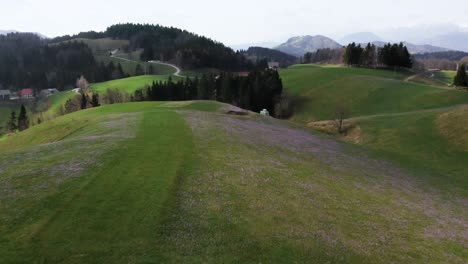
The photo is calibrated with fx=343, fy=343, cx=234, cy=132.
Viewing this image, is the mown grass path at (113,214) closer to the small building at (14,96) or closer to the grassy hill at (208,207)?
the grassy hill at (208,207)

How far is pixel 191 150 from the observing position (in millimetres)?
34000

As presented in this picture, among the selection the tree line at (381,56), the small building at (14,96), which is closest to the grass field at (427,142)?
the tree line at (381,56)

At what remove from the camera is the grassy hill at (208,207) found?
17438 millimetres

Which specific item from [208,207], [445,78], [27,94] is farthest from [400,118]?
[27,94]

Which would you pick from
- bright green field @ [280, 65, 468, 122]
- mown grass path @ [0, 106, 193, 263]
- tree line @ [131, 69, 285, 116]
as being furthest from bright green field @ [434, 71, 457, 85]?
mown grass path @ [0, 106, 193, 263]

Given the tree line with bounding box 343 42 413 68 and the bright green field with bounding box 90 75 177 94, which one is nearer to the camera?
the tree line with bounding box 343 42 413 68

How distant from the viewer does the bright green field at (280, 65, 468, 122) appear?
8738 centimetres

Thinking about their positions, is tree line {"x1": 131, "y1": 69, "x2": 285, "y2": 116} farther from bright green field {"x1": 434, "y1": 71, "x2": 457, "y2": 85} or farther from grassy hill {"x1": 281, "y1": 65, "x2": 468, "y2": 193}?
bright green field {"x1": 434, "y1": 71, "x2": 457, "y2": 85}

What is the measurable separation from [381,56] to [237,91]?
78048 millimetres

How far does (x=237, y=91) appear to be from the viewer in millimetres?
105688

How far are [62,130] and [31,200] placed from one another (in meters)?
34.2

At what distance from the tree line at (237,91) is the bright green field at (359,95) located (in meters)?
9.14

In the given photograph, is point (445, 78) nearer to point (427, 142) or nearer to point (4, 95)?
point (427, 142)

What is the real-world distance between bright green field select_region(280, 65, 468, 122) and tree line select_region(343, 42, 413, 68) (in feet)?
50.5
